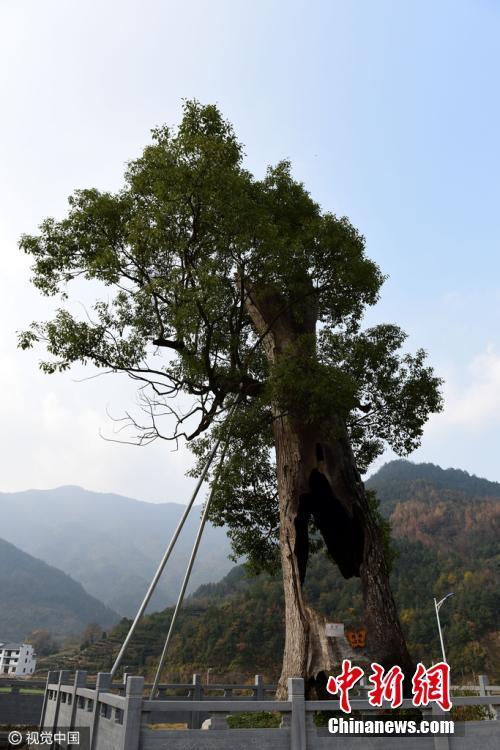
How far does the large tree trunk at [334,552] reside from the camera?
8312 mm

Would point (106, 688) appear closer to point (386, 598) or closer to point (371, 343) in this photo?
point (386, 598)

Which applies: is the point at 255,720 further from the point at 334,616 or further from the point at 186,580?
the point at 334,616

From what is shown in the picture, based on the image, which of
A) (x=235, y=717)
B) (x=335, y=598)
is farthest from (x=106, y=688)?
(x=335, y=598)

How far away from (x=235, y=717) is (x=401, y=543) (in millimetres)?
54188

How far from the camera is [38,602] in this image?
122062 mm

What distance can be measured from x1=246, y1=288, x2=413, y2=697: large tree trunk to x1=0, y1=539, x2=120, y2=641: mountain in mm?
Answer: 112499

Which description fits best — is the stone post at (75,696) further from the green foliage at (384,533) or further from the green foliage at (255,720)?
the green foliage at (384,533)

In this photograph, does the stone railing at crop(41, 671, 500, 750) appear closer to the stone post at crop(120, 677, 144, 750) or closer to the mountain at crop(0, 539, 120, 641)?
the stone post at crop(120, 677, 144, 750)

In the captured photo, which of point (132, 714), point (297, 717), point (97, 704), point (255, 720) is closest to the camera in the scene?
point (132, 714)

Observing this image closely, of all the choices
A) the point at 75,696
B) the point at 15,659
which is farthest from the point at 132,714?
the point at 15,659

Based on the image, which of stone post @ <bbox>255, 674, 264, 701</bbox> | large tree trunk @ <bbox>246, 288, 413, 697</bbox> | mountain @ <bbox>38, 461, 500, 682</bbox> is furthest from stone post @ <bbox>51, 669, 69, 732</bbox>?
mountain @ <bbox>38, 461, 500, 682</bbox>

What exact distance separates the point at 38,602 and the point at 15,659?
68860 millimetres

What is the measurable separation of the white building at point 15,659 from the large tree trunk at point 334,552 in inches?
2401

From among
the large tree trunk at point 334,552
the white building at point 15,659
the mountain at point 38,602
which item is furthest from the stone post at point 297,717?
the mountain at point 38,602
